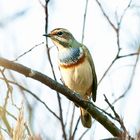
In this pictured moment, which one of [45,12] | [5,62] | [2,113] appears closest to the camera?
[2,113]

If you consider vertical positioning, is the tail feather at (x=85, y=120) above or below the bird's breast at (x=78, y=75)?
below

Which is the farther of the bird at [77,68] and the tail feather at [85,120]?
the bird at [77,68]

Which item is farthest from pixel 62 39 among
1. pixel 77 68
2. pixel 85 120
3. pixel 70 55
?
pixel 85 120

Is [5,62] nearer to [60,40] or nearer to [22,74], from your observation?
[22,74]

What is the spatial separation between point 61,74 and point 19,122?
3896 millimetres

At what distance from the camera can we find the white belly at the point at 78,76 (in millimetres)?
6218

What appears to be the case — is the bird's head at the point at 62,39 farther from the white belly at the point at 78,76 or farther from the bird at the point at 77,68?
the white belly at the point at 78,76

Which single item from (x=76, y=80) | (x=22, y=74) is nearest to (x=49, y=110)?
(x=22, y=74)

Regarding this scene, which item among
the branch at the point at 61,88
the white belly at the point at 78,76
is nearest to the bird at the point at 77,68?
the white belly at the point at 78,76

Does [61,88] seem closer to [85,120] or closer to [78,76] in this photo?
[85,120]

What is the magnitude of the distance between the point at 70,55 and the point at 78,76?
33cm

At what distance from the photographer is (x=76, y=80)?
247 inches

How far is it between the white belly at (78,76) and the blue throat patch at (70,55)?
10 cm

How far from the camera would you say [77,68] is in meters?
6.24
